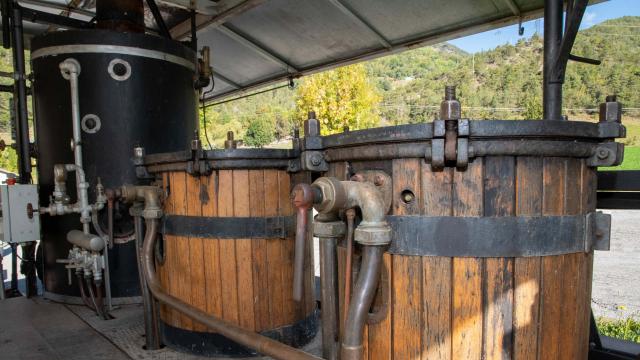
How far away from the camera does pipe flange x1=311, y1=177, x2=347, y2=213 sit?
1413 millimetres

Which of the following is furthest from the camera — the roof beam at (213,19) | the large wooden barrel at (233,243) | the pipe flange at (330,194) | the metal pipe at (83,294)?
the roof beam at (213,19)

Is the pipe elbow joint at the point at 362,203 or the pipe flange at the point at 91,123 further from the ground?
the pipe flange at the point at 91,123

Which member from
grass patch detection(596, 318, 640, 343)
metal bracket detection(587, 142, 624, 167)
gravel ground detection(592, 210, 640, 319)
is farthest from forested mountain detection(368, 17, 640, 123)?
metal bracket detection(587, 142, 624, 167)

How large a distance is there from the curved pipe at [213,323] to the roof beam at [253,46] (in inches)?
141

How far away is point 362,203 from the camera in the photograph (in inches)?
55.9

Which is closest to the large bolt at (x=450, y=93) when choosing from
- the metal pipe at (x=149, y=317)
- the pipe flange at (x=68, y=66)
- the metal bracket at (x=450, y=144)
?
the metal bracket at (x=450, y=144)

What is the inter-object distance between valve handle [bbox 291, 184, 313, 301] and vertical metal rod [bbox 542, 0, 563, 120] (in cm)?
263

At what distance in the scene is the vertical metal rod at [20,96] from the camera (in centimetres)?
417

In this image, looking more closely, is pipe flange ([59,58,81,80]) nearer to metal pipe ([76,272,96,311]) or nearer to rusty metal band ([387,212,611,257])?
metal pipe ([76,272,96,311])

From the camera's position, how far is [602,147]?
145cm

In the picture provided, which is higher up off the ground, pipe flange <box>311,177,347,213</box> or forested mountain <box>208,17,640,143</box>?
forested mountain <box>208,17,640,143</box>

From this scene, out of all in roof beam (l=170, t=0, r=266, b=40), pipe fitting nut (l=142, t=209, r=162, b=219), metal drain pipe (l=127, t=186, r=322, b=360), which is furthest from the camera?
roof beam (l=170, t=0, r=266, b=40)

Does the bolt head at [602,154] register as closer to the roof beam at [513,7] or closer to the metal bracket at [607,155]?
the metal bracket at [607,155]

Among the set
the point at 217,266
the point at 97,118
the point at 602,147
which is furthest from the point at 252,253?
the point at 97,118
